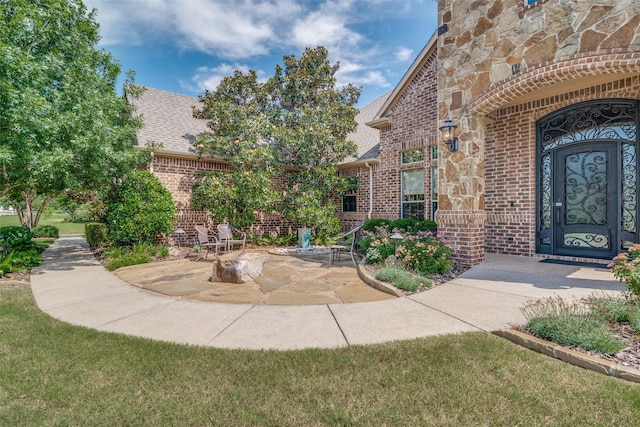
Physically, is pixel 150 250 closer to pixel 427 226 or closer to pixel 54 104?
pixel 54 104

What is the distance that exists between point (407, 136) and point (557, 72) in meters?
5.54

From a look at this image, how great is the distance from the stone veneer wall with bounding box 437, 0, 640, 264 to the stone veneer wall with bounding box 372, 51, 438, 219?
2271 mm

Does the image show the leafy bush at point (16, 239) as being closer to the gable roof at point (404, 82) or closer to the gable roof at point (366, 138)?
the gable roof at point (366, 138)

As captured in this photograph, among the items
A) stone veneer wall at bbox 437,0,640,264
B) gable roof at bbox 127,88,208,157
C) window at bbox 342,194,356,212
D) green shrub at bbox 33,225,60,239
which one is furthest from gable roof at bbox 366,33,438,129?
green shrub at bbox 33,225,60,239

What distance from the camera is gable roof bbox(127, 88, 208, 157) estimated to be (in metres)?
11.2

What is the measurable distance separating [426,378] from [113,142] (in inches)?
359

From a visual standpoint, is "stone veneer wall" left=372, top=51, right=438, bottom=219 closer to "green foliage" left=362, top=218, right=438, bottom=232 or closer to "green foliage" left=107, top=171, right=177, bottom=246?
"green foliage" left=362, top=218, right=438, bottom=232

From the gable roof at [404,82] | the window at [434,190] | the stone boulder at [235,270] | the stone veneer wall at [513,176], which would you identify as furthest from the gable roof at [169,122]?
the stone veneer wall at [513,176]

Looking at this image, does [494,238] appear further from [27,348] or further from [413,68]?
[27,348]

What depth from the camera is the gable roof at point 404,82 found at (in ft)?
32.9

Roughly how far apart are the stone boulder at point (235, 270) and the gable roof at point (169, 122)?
240 inches

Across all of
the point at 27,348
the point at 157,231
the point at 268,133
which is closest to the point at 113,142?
the point at 157,231

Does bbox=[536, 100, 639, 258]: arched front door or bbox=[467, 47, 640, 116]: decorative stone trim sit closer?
bbox=[467, 47, 640, 116]: decorative stone trim

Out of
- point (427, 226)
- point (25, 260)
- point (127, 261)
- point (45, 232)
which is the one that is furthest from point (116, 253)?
point (45, 232)
